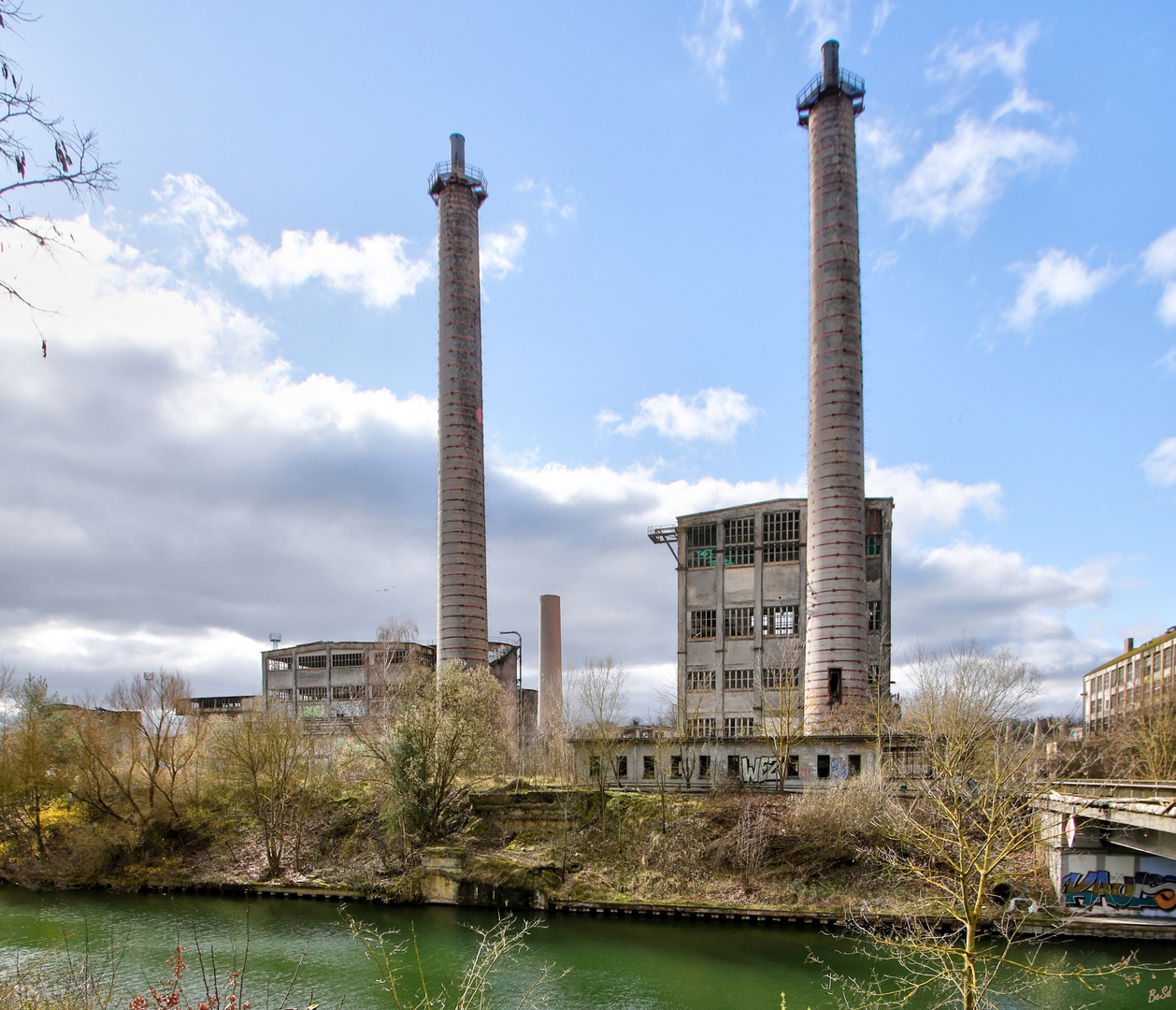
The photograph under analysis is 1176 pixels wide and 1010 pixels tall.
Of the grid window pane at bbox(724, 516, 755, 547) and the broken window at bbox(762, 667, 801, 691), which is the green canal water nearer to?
the broken window at bbox(762, 667, 801, 691)

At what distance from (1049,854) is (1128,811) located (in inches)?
254

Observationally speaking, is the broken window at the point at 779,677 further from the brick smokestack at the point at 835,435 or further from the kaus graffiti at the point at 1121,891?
the kaus graffiti at the point at 1121,891

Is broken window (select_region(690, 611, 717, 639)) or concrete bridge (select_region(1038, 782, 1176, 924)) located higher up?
broken window (select_region(690, 611, 717, 639))

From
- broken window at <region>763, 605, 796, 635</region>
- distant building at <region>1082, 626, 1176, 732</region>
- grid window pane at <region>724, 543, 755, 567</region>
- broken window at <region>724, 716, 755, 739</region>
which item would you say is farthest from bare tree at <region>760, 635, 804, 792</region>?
distant building at <region>1082, 626, 1176, 732</region>

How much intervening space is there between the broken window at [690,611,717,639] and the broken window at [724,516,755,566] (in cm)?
301

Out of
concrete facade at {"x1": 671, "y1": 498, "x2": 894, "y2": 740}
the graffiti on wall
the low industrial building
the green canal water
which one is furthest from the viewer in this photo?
the low industrial building

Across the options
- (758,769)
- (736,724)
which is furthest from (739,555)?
(758,769)

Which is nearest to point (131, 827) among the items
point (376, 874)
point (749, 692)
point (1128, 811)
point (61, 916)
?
point (61, 916)

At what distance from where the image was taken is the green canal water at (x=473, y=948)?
19.0 metres

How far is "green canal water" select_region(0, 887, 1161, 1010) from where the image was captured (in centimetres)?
1895

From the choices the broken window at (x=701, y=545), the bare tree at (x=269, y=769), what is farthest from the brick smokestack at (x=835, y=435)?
the bare tree at (x=269, y=769)

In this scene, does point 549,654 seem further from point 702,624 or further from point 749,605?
point 749,605

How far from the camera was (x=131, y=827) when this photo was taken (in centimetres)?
3438

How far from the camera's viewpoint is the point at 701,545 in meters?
45.3
